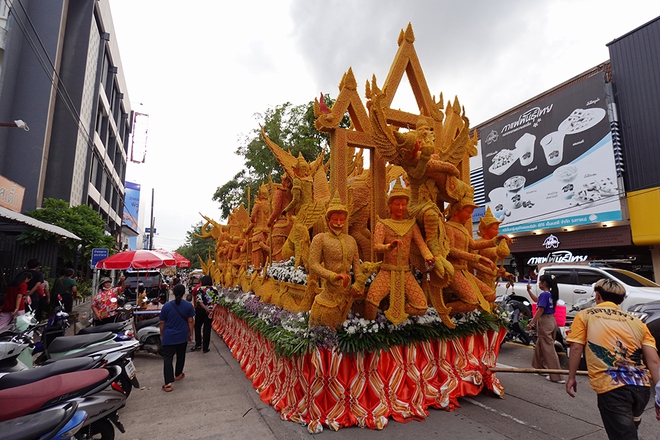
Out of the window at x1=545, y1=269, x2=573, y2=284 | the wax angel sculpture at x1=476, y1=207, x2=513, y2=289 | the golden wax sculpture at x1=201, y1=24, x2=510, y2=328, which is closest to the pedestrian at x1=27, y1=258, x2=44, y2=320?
the golden wax sculpture at x1=201, y1=24, x2=510, y2=328

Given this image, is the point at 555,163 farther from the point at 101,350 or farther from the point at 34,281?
the point at 34,281

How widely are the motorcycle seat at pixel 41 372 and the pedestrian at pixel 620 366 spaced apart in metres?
4.19

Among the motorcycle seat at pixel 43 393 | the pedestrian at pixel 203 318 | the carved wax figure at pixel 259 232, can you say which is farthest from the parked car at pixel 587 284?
the motorcycle seat at pixel 43 393

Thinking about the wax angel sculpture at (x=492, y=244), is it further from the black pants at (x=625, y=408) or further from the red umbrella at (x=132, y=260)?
the red umbrella at (x=132, y=260)

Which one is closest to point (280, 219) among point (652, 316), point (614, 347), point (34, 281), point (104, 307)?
point (104, 307)

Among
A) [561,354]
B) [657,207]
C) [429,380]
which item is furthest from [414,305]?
[657,207]

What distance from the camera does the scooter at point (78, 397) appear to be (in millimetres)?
2346

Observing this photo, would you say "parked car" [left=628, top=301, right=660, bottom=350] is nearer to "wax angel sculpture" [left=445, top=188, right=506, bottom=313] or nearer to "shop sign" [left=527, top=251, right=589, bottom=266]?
"wax angel sculpture" [left=445, top=188, right=506, bottom=313]

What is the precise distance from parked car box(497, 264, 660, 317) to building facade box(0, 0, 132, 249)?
14.0 metres

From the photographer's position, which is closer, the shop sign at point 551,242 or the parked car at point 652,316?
the parked car at point 652,316

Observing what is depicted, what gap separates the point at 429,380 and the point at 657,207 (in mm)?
12561

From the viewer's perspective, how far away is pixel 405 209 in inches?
159

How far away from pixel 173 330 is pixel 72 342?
1.17 metres

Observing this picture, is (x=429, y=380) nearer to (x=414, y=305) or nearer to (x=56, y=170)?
(x=414, y=305)
